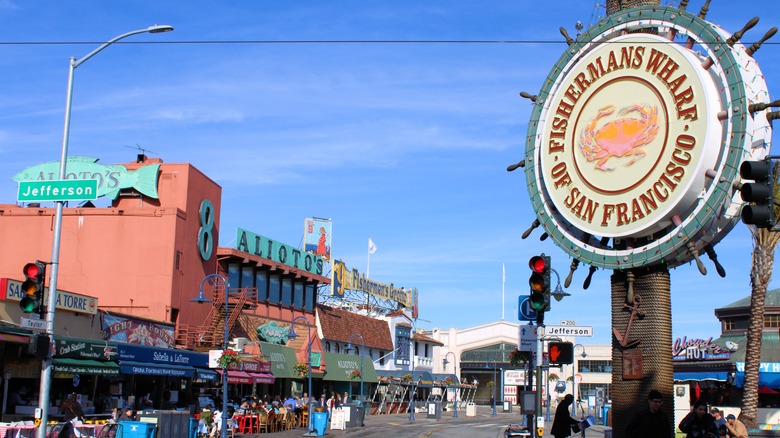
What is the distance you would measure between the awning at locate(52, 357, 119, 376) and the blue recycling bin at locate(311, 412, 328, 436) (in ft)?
28.4

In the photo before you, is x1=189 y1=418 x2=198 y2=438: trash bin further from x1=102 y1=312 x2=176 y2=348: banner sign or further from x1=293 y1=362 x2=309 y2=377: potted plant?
x1=293 y1=362 x2=309 y2=377: potted plant

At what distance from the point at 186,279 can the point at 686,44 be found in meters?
32.0

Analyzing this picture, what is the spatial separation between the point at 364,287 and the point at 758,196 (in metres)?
64.8

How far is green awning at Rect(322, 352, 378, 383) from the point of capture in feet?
188

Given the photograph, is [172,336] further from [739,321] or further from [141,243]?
[739,321]

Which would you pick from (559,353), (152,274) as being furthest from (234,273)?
(559,353)

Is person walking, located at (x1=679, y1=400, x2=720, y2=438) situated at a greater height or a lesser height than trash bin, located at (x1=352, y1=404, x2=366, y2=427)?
greater

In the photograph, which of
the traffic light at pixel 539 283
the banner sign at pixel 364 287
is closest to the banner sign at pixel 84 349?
the traffic light at pixel 539 283

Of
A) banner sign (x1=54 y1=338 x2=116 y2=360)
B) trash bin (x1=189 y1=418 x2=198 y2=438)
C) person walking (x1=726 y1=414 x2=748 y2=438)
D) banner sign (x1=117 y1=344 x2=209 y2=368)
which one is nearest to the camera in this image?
person walking (x1=726 y1=414 x2=748 y2=438)

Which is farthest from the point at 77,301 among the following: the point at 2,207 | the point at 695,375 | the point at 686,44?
the point at 695,375

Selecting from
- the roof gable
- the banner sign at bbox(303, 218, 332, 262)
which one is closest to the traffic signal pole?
the roof gable

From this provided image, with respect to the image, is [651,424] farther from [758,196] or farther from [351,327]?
[351,327]

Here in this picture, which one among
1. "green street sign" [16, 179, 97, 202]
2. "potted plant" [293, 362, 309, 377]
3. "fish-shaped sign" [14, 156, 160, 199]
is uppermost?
"fish-shaped sign" [14, 156, 160, 199]

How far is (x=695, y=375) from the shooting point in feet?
173
